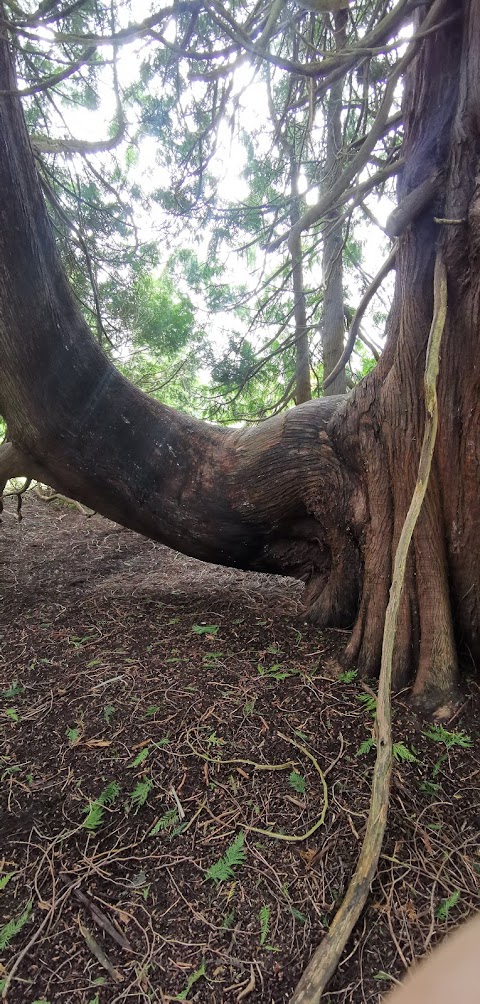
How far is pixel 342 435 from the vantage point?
7.79ft

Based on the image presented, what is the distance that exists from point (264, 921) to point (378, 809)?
394 mm

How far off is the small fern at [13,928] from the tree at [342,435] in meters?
1.40

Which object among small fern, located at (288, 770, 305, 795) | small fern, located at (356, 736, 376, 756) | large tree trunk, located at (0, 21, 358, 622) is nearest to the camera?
small fern, located at (288, 770, 305, 795)

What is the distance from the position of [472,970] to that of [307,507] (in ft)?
6.33

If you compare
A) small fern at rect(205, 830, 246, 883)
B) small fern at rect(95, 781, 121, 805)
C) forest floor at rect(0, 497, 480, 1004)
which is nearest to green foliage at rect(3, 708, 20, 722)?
forest floor at rect(0, 497, 480, 1004)

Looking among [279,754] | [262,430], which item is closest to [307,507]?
[262,430]

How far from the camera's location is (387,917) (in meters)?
1.26

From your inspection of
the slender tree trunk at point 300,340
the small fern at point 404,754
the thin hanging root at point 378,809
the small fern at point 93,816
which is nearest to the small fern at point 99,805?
the small fern at point 93,816

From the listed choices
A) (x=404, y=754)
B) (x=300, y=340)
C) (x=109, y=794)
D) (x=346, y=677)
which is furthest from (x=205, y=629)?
(x=300, y=340)

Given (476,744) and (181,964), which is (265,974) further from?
(476,744)

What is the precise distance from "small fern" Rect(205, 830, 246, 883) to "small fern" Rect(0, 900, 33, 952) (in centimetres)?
47

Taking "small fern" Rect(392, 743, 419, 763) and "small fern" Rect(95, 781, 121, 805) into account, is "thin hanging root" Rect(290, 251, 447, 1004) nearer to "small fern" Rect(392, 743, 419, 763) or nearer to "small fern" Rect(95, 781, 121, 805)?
"small fern" Rect(392, 743, 419, 763)

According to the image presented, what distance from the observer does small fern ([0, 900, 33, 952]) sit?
1.21 meters

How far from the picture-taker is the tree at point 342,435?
190cm
